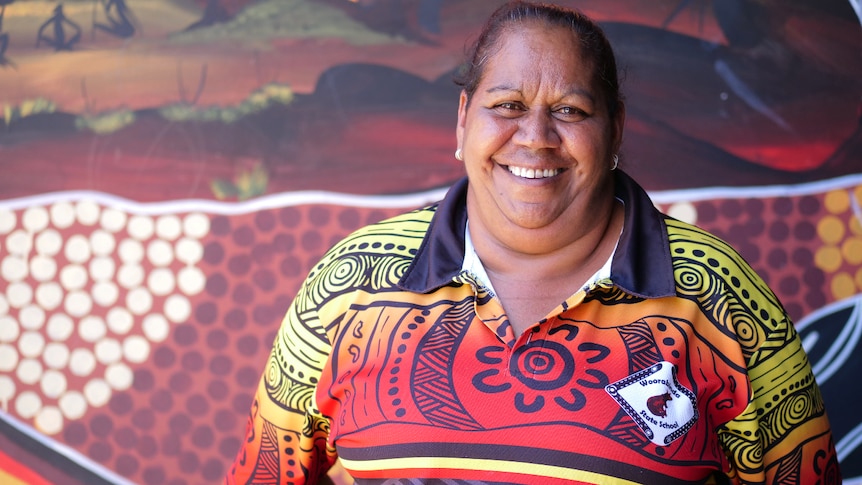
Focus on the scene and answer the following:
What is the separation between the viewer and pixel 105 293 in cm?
350

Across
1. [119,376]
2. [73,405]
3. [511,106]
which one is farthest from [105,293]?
[511,106]

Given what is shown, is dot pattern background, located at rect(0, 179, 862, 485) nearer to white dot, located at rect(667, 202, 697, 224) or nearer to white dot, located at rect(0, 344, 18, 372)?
white dot, located at rect(0, 344, 18, 372)

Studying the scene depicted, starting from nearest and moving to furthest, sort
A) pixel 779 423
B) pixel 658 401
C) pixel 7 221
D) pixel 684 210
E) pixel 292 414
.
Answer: pixel 658 401 < pixel 779 423 < pixel 292 414 < pixel 684 210 < pixel 7 221

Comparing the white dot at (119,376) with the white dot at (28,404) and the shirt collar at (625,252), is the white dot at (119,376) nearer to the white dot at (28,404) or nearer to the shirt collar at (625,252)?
the white dot at (28,404)

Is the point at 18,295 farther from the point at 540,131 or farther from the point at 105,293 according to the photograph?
the point at 540,131

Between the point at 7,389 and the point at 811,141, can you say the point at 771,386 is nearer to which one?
the point at 811,141

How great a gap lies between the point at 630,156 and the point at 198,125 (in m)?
1.57

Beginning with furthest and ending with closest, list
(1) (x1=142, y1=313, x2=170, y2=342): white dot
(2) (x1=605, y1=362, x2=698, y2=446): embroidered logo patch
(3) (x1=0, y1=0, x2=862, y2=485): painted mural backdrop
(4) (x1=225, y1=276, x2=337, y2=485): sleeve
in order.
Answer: (1) (x1=142, y1=313, x2=170, y2=342): white dot, (3) (x1=0, y1=0, x2=862, y2=485): painted mural backdrop, (4) (x1=225, y1=276, x2=337, y2=485): sleeve, (2) (x1=605, y1=362, x2=698, y2=446): embroidered logo patch

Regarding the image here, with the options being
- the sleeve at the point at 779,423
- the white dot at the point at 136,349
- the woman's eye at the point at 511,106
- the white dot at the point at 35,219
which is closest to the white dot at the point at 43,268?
the white dot at the point at 35,219

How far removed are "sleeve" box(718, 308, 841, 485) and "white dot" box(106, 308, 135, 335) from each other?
2.28m

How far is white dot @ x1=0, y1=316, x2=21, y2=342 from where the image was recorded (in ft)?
11.5

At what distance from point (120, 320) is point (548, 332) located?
2037 mm

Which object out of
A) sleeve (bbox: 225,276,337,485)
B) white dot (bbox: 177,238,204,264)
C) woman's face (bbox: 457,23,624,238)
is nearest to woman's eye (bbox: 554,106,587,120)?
woman's face (bbox: 457,23,624,238)

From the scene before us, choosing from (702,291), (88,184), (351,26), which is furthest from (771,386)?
(88,184)
